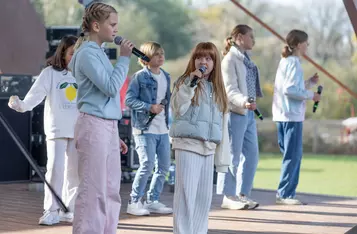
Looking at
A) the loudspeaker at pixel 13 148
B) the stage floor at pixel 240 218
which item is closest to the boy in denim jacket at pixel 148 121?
the stage floor at pixel 240 218

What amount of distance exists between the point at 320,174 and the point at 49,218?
11.3 meters

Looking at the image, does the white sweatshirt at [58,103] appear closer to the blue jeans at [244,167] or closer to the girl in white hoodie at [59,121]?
the girl in white hoodie at [59,121]

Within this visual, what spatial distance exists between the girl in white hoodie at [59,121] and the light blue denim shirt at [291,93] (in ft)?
7.15

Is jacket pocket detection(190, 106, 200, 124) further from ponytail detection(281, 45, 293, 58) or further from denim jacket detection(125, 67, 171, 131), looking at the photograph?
ponytail detection(281, 45, 293, 58)

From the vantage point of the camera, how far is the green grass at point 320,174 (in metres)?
14.4

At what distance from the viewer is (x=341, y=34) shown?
31469mm

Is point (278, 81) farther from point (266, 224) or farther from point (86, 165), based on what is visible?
point (86, 165)

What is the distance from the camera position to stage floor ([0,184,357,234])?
6.85 meters

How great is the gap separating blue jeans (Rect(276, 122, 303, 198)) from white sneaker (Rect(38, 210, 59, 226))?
2.39 m

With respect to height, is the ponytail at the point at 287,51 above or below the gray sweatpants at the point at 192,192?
above

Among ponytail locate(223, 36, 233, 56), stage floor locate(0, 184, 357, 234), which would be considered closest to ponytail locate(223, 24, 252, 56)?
ponytail locate(223, 36, 233, 56)

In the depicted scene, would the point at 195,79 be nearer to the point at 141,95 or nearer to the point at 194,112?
the point at 194,112

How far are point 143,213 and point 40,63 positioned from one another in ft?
16.6

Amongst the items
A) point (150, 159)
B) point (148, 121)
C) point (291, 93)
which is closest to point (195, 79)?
point (148, 121)
